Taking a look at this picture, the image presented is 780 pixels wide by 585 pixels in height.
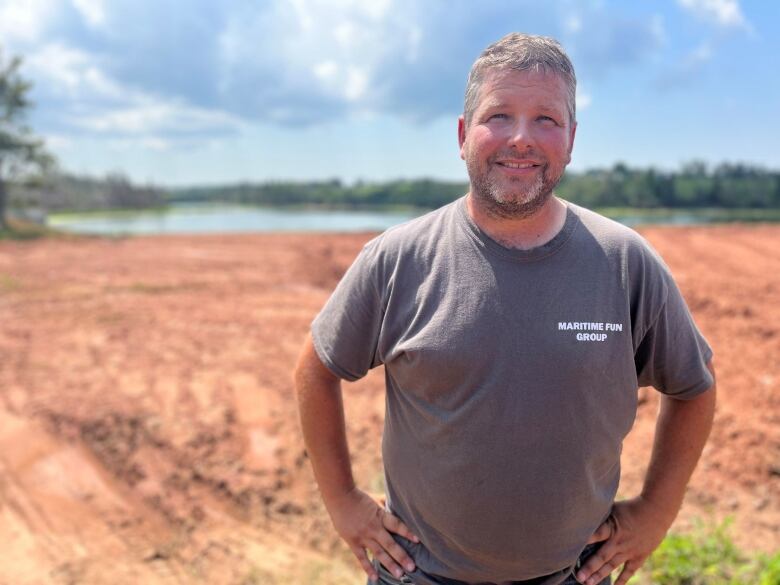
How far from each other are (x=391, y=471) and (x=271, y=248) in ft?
52.4

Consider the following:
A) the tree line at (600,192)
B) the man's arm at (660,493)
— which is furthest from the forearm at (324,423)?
the tree line at (600,192)

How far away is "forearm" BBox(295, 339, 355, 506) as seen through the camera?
1.80 m

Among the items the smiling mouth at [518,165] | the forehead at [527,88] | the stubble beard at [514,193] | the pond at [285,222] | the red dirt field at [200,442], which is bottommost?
the red dirt field at [200,442]

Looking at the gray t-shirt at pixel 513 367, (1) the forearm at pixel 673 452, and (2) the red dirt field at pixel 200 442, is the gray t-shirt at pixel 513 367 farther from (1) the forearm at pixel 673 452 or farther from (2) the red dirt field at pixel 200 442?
(2) the red dirt field at pixel 200 442

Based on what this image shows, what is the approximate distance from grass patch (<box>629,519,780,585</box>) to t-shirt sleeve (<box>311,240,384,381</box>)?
7.72 ft

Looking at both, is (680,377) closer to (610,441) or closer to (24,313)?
(610,441)

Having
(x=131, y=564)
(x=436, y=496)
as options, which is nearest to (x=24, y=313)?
(x=131, y=564)

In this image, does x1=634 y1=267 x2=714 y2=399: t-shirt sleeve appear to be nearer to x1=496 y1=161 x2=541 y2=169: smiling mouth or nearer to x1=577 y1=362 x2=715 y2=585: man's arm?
x1=577 y1=362 x2=715 y2=585: man's arm

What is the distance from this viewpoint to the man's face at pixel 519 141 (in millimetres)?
1534

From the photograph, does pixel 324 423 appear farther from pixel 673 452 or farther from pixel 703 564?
pixel 703 564

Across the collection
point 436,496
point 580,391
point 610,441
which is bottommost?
point 436,496

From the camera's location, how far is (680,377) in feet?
5.37

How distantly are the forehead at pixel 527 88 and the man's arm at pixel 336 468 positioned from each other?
0.79m

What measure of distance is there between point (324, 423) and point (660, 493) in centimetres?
91
